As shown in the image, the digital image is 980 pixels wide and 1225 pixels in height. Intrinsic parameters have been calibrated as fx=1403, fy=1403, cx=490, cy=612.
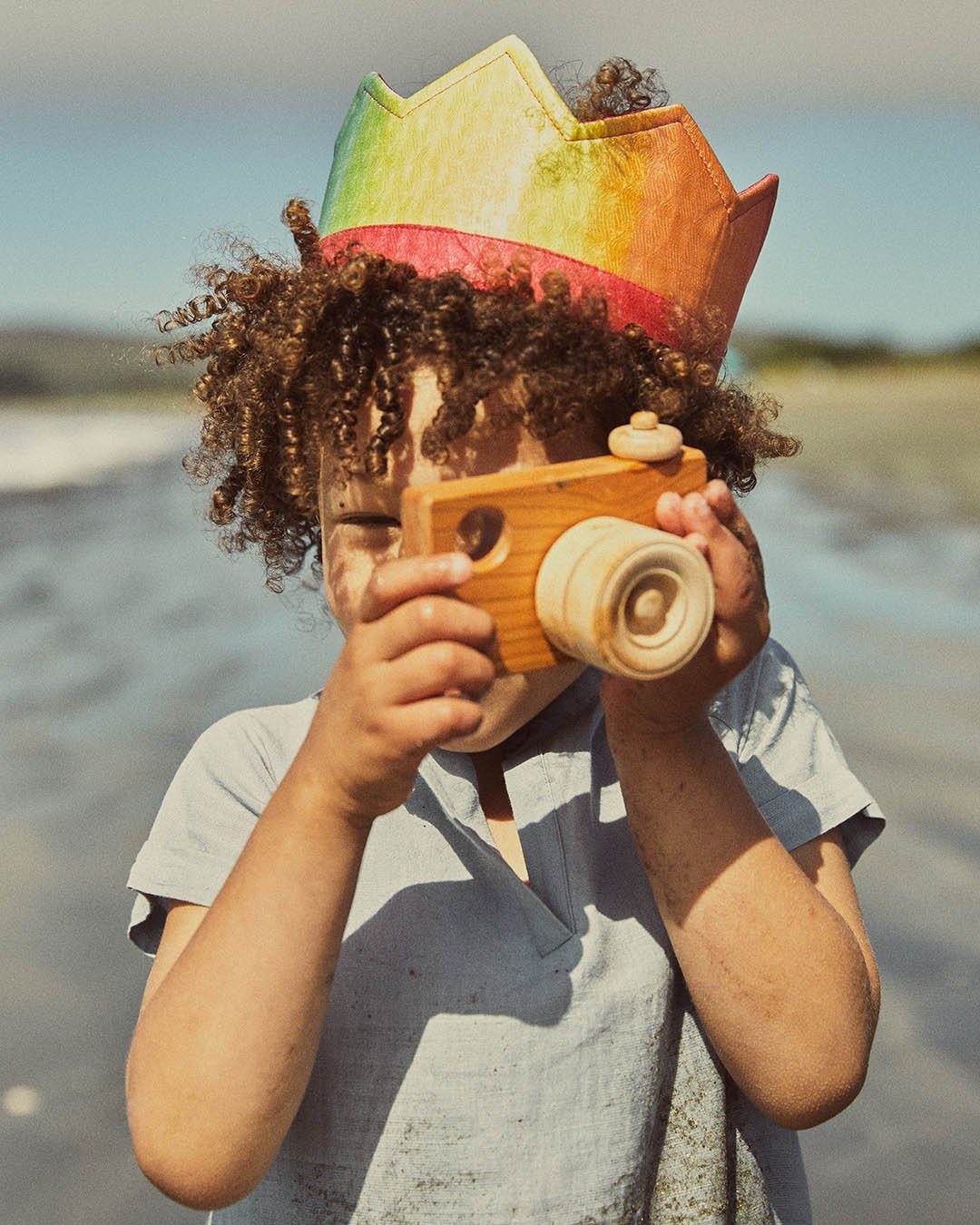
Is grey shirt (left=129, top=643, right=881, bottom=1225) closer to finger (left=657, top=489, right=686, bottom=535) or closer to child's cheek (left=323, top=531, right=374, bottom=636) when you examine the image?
child's cheek (left=323, top=531, right=374, bottom=636)

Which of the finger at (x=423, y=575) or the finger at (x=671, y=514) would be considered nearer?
the finger at (x=423, y=575)

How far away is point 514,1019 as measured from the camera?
59.1 inches

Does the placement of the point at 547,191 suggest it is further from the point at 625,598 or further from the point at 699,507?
the point at 625,598

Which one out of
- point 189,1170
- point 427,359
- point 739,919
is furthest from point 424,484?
point 189,1170

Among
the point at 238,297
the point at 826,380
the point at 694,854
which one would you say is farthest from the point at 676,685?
the point at 826,380

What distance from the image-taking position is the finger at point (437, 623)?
116 cm

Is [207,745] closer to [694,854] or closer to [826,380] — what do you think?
[694,854]

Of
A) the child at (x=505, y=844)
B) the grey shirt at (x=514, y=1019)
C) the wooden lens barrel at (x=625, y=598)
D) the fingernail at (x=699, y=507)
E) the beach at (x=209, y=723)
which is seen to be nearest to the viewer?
the wooden lens barrel at (x=625, y=598)

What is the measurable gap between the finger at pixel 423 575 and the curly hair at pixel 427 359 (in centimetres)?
28

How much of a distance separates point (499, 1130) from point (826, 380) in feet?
39.5

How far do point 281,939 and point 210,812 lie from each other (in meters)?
0.36

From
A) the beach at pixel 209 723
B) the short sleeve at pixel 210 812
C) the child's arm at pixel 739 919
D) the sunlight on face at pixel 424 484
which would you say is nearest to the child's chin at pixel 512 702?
the sunlight on face at pixel 424 484

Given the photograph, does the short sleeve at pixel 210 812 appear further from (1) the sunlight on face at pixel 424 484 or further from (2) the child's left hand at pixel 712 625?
(2) the child's left hand at pixel 712 625

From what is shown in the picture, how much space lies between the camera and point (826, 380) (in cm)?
1282
